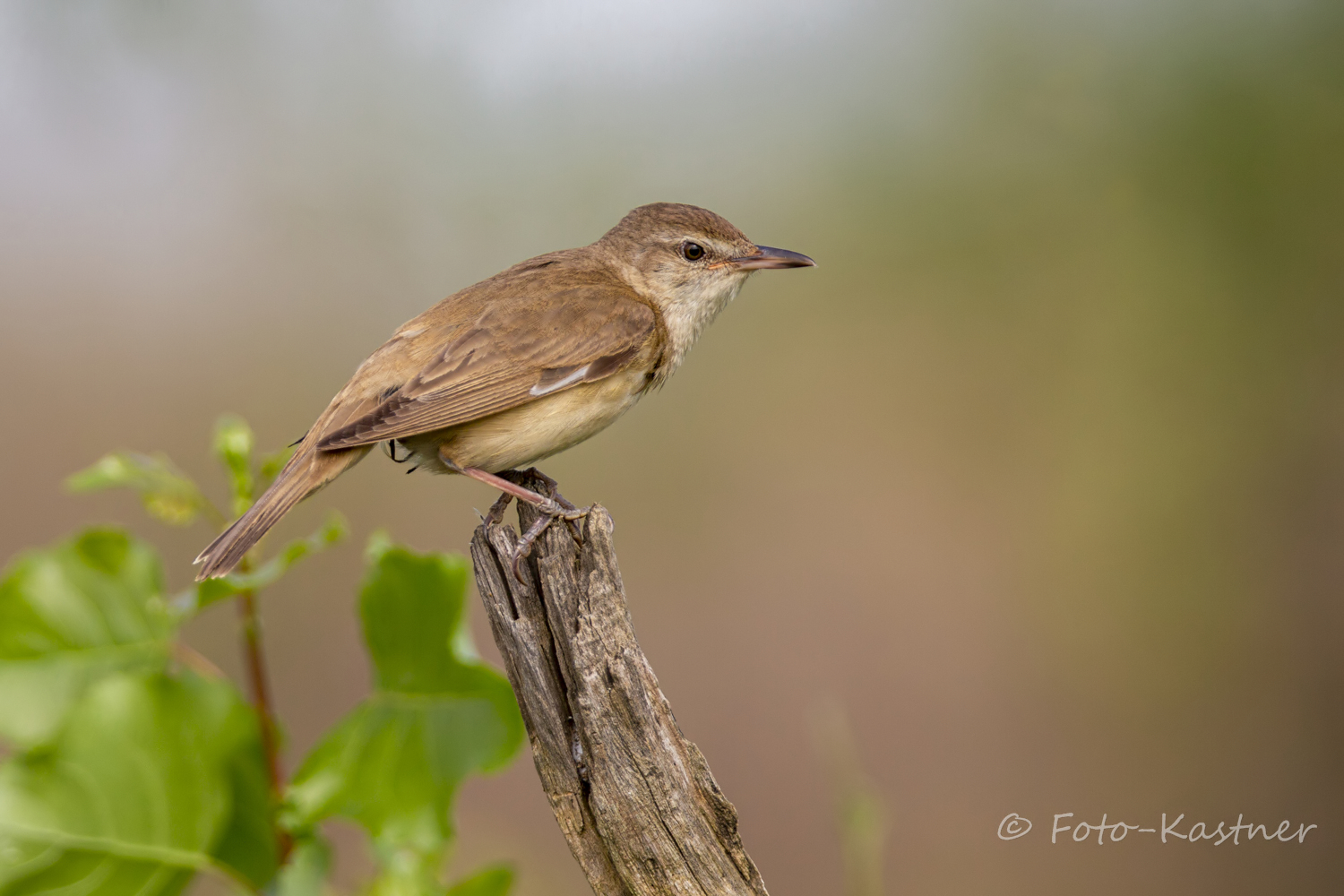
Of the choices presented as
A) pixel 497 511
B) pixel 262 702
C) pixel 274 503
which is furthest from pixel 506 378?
pixel 262 702

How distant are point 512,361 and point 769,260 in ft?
3.94

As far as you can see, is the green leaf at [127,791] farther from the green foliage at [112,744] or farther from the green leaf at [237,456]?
the green leaf at [237,456]

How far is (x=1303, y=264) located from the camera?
780 cm

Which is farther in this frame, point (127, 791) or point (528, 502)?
point (528, 502)

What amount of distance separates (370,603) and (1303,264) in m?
8.10

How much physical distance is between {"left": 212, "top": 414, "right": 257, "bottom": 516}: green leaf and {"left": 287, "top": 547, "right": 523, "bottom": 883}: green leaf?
0.35 m

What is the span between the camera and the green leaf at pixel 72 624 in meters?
1.91

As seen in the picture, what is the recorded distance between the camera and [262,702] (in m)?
1.99

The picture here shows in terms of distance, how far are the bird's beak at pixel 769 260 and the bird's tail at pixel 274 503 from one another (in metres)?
1.67

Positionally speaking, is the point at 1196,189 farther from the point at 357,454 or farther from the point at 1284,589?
the point at 357,454

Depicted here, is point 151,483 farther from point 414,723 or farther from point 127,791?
point 414,723

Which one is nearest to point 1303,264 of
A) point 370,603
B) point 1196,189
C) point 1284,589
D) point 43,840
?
point 1196,189

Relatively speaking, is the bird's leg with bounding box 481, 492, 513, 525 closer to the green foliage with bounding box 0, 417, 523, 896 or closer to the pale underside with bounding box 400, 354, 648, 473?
the pale underside with bounding box 400, 354, 648, 473

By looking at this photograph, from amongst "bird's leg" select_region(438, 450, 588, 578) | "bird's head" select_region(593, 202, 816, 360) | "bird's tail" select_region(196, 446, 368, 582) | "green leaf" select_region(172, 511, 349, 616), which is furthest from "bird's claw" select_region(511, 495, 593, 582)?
"bird's head" select_region(593, 202, 816, 360)
